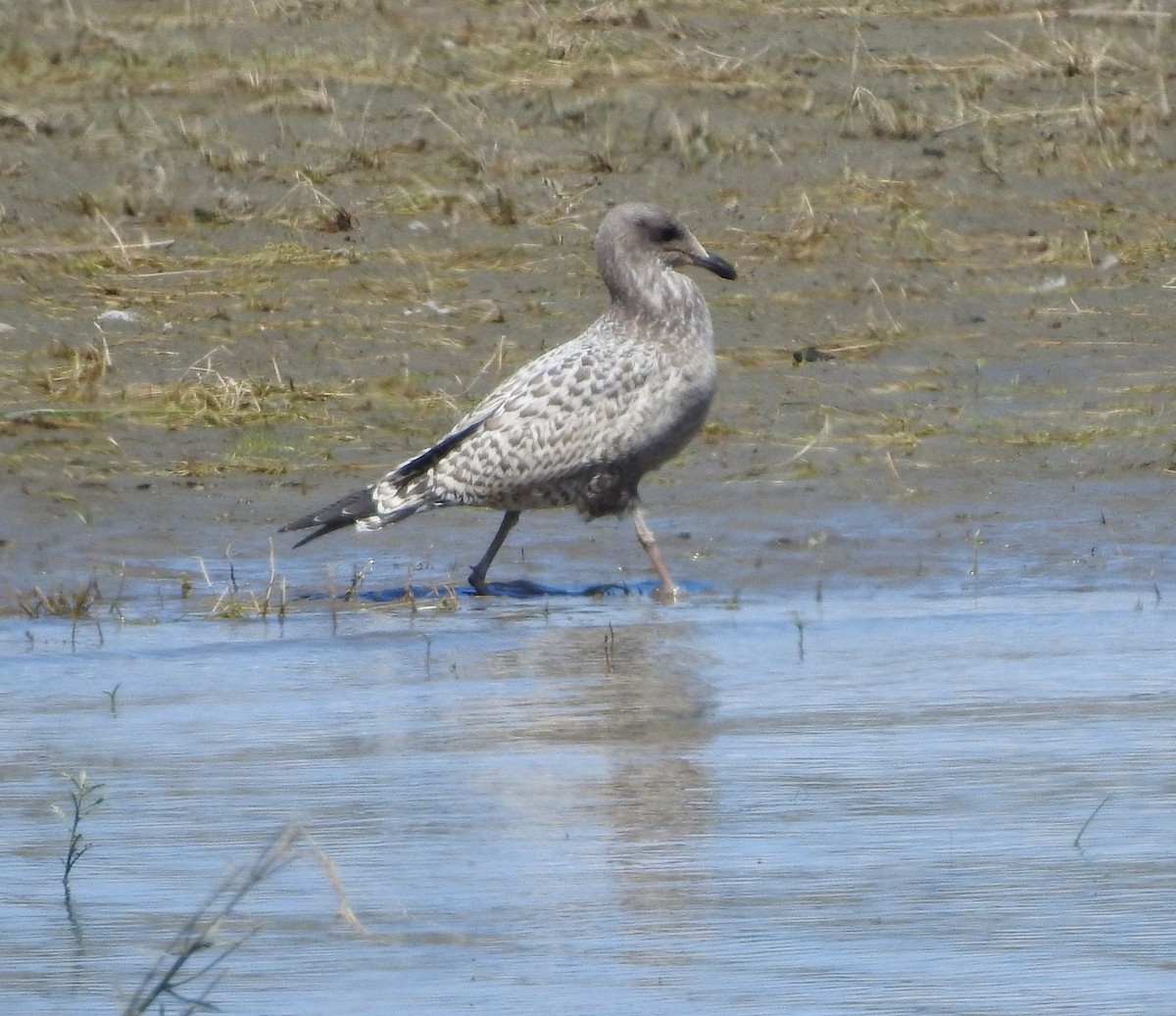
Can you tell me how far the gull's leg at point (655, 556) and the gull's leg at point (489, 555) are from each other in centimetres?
38

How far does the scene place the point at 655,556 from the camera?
7.68 meters

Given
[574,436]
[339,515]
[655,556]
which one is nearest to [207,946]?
[655,556]

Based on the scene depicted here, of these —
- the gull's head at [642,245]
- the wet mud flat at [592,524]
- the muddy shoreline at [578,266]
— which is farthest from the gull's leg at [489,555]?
the gull's head at [642,245]

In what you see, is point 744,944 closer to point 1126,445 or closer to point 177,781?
point 177,781

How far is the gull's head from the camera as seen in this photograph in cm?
833

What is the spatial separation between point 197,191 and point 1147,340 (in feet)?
12.9

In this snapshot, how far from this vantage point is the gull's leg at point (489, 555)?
7.66 metres

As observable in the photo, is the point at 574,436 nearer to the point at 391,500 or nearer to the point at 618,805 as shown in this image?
the point at 391,500

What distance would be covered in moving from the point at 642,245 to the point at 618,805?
3.79m

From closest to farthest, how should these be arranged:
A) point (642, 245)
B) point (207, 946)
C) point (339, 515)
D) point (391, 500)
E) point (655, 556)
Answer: point (207, 946), point (655, 556), point (339, 515), point (391, 500), point (642, 245)

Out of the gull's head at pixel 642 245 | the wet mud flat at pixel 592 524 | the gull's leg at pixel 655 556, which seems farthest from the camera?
the gull's head at pixel 642 245

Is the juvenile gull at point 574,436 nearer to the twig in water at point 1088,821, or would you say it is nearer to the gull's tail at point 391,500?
the gull's tail at point 391,500

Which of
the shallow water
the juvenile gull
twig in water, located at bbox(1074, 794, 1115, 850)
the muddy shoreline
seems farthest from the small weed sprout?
the juvenile gull

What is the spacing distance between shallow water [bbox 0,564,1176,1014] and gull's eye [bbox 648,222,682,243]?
1588 millimetres
